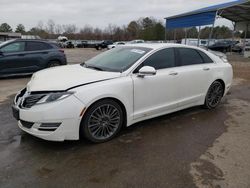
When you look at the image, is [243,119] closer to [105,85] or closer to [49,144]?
[105,85]

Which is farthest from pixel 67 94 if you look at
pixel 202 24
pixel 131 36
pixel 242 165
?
pixel 131 36

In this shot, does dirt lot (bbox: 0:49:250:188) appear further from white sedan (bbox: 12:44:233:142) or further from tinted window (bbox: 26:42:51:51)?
tinted window (bbox: 26:42:51:51)

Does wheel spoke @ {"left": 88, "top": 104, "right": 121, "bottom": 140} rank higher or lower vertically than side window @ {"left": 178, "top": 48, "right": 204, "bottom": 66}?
lower

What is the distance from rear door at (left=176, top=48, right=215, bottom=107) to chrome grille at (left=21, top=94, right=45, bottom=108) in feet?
8.08

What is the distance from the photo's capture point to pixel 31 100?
10.9 feet

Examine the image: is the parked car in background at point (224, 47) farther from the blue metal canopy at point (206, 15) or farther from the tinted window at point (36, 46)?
the tinted window at point (36, 46)

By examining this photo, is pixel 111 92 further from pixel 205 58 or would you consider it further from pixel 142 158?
pixel 205 58


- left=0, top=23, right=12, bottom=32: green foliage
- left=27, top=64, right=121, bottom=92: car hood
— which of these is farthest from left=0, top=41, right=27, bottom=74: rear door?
left=0, top=23, right=12, bottom=32: green foliage

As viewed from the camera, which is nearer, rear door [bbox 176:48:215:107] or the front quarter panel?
the front quarter panel

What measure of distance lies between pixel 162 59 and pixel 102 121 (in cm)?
164

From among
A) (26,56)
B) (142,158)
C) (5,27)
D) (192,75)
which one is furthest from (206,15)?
(5,27)

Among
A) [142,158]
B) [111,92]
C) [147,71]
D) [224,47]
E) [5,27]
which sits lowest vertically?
[142,158]

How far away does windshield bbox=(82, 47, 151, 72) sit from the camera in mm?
4060

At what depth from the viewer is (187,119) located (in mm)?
4793
